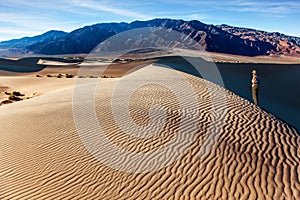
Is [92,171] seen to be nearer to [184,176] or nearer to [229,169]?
[184,176]

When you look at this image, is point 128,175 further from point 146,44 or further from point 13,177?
point 146,44

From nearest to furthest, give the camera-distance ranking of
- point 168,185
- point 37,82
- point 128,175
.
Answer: point 168,185 → point 128,175 → point 37,82

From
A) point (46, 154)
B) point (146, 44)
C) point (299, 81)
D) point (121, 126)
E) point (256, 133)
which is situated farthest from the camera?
point (146, 44)

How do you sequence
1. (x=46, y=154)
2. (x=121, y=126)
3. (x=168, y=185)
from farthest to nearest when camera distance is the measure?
1. (x=121, y=126)
2. (x=46, y=154)
3. (x=168, y=185)

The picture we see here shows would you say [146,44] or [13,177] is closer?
[13,177]

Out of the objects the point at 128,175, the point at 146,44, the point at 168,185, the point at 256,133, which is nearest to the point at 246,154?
the point at 256,133

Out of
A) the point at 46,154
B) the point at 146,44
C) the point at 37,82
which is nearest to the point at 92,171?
the point at 46,154
